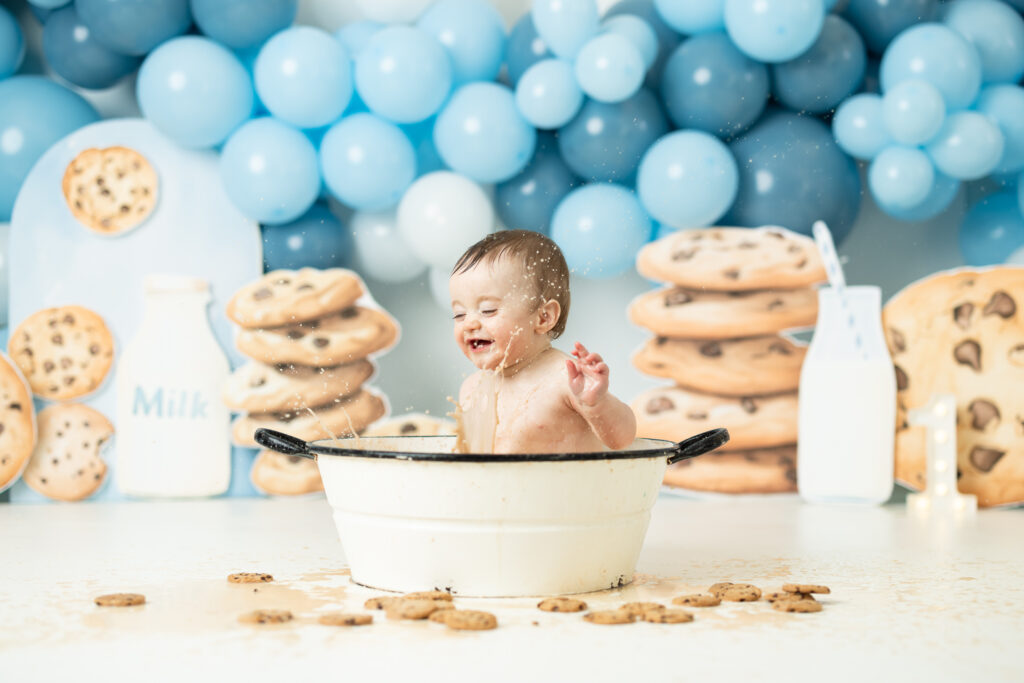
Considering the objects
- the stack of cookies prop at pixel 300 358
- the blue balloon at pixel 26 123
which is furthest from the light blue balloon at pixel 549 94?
the blue balloon at pixel 26 123

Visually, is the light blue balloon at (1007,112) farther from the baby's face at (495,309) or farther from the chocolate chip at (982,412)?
the baby's face at (495,309)

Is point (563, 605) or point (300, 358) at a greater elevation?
point (300, 358)

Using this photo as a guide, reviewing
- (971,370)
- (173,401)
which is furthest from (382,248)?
(971,370)

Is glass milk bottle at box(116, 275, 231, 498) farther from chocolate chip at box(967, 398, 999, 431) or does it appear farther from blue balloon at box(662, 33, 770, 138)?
chocolate chip at box(967, 398, 999, 431)

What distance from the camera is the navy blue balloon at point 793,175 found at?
2811mm

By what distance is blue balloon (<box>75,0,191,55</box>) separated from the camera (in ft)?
9.13

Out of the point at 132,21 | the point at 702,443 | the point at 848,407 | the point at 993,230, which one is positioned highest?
the point at 132,21

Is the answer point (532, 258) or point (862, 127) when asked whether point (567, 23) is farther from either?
point (532, 258)

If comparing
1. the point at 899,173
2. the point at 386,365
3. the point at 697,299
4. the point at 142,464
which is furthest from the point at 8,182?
the point at 899,173

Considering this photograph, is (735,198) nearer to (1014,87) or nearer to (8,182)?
(1014,87)

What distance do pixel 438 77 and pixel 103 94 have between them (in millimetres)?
1112

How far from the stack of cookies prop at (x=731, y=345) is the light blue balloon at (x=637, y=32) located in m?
0.50

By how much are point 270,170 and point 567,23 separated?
0.88m

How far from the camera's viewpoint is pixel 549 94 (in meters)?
2.74
